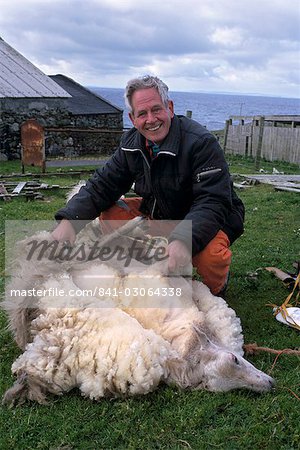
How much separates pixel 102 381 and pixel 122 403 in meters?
0.18

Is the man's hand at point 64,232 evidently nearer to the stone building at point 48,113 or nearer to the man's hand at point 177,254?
Answer: the man's hand at point 177,254

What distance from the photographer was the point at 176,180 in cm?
407

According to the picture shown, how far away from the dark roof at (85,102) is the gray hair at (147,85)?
53.5 feet

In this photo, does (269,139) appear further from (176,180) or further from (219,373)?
(219,373)

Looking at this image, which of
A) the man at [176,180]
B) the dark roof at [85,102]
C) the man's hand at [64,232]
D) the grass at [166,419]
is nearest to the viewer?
the grass at [166,419]

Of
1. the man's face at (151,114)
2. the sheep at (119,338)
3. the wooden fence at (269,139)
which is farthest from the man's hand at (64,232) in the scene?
the wooden fence at (269,139)

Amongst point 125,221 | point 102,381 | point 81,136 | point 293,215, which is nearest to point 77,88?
point 81,136

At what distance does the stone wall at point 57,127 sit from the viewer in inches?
677

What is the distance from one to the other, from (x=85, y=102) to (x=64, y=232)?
19.0m

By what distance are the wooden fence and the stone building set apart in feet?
17.3

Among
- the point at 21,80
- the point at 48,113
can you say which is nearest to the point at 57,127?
the point at 48,113

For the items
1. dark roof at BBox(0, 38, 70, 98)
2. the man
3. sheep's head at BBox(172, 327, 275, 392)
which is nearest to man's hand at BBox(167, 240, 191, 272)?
the man

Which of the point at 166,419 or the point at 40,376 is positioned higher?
the point at 40,376

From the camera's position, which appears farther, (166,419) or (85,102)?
(85,102)
